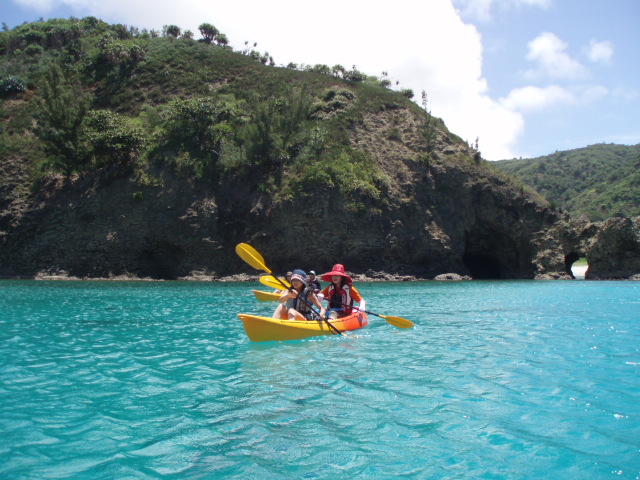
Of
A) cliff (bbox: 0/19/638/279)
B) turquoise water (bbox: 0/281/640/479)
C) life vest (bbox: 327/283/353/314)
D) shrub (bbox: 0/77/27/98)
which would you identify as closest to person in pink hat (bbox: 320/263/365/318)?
life vest (bbox: 327/283/353/314)

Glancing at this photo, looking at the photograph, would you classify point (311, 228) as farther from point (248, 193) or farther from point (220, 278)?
point (220, 278)

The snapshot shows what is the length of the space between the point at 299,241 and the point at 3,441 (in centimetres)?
3161

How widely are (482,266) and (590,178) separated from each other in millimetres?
76390

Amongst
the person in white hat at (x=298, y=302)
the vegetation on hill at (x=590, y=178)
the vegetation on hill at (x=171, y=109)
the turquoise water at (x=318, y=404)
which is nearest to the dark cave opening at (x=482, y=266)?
the vegetation on hill at (x=171, y=109)

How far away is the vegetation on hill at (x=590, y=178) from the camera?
7681cm

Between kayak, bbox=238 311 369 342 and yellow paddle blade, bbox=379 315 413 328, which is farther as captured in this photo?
yellow paddle blade, bbox=379 315 413 328

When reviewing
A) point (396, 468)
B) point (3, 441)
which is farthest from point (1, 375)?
point (396, 468)

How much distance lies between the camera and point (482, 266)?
1855 inches

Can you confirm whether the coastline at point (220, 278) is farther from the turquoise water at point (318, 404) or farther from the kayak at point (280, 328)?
the turquoise water at point (318, 404)

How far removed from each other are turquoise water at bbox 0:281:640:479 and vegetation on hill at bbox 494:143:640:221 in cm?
7044

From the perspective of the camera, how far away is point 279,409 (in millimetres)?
5363

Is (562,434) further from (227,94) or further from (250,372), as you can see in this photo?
(227,94)

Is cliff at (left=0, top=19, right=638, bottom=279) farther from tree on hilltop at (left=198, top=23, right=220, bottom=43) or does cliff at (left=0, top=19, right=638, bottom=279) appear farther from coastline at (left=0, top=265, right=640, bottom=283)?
tree on hilltop at (left=198, top=23, right=220, bottom=43)

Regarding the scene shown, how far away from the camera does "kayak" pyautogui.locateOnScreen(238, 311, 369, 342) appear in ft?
29.5
